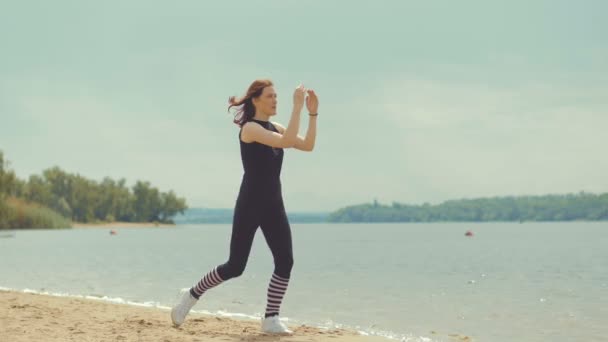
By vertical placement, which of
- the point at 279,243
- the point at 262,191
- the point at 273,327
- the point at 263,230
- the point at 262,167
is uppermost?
the point at 262,167

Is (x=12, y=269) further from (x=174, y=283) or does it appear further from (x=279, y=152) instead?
(x=279, y=152)

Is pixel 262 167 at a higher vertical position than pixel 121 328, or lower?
higher

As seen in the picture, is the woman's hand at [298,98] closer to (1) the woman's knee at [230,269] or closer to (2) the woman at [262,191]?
(2) the woman at [262,191]

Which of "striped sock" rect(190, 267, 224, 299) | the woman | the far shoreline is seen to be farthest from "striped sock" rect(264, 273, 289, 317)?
the far shoreline

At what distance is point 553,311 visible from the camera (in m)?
12.9

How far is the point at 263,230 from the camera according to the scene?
24.1 feet

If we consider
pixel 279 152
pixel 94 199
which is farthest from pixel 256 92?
pixel 94 199

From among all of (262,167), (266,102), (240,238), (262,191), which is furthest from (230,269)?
(266,102)

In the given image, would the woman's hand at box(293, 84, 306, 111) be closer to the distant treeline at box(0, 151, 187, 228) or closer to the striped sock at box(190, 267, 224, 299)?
the striped sock at box(190, 267, 224, 299)

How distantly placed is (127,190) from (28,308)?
13852cm

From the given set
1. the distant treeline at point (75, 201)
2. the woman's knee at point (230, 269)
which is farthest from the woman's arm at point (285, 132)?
the distant treeline at point (75, 201)

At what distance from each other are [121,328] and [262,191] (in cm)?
231

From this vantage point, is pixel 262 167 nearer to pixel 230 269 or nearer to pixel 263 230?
pixel 263 230

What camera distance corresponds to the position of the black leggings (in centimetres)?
727
